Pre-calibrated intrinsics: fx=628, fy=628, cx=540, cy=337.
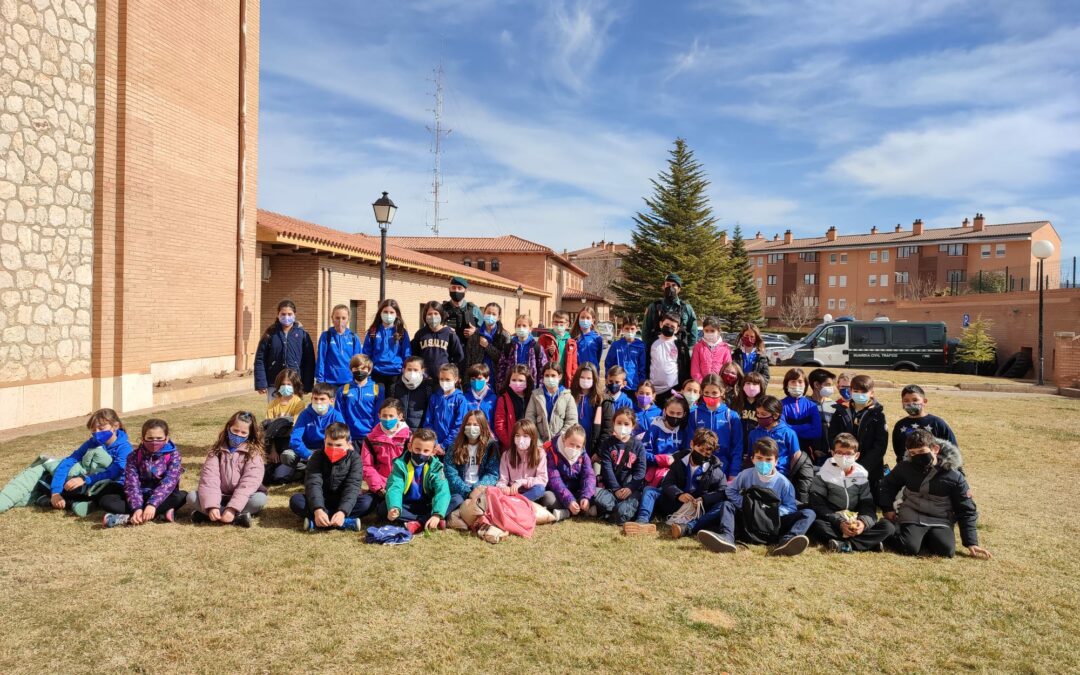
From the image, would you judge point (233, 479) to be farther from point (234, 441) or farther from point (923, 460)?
point (923, 460)

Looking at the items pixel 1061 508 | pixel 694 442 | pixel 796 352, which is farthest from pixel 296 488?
pixel 796 352

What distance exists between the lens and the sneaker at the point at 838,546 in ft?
16.4

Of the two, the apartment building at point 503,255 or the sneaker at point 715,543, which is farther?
the apartment building at point 503,255

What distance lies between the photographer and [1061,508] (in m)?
6.39

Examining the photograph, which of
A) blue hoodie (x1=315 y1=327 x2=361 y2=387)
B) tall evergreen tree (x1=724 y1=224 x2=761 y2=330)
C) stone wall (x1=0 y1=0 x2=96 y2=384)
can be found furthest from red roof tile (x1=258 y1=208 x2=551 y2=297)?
tall evergreen tree (x1=724 y1=224 x2=761 y2=330)

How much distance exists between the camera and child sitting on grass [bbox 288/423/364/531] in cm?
533

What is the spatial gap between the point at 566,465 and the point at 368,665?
10.3 feet

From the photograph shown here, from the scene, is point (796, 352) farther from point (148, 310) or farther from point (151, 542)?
point (151, 542)

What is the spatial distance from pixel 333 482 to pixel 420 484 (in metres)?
0.74

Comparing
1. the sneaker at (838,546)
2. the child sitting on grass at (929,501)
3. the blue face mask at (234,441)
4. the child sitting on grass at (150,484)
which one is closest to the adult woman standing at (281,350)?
the blue face mask at (234,441)

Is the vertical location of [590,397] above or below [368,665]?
above

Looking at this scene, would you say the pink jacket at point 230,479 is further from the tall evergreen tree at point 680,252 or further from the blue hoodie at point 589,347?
the tall evergreen tree at point 680,252

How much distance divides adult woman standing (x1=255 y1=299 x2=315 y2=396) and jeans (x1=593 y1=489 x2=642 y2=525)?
3969mm

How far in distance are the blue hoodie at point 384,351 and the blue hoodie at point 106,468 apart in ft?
8.41
